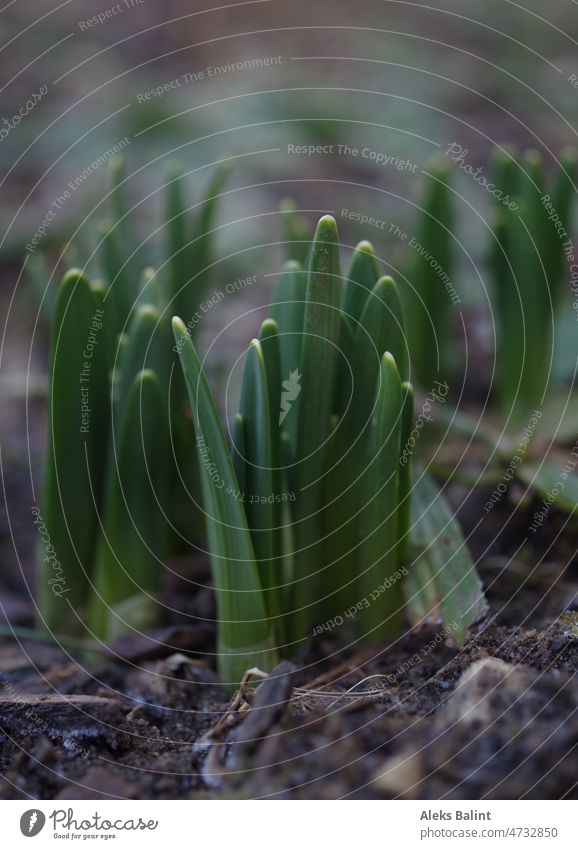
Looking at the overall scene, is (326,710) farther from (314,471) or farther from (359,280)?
(359,280)

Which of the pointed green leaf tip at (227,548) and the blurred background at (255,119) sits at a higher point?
the blurred background at (255,119)

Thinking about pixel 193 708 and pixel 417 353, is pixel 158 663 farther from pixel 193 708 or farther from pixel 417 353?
pixel 417 353

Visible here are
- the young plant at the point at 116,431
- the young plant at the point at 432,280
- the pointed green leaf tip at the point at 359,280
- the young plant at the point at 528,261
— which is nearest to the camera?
the pointed green leaf tip at the point at 359,280

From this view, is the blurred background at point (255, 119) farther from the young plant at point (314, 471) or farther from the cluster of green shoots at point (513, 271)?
the young plant at point (314, 471)

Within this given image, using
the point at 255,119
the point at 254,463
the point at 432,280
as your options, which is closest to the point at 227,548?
the point at 254,463
